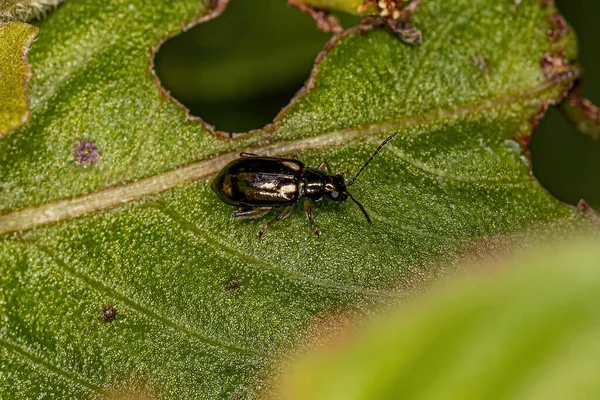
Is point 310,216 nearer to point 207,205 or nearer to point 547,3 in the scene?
point 207,205

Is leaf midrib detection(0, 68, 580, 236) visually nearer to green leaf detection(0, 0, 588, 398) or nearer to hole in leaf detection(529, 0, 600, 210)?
green leaf detection(0, 0, 588, 398)

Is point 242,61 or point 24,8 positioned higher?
point 24,8

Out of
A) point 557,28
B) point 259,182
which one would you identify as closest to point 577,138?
point 557,28

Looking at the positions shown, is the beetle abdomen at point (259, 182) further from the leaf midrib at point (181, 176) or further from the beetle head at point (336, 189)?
the beetle head at point (336, 189)

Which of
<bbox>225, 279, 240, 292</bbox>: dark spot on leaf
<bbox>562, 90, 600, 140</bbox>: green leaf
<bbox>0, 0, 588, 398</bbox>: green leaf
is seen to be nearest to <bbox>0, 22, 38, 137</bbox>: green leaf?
<bbox>0, 0, 588, 398</bbox>: green leaf

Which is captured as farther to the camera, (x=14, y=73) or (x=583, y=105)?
(x=583, y=105)

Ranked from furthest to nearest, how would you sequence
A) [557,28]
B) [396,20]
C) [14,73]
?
[557,28], [396,20], [14,73]
